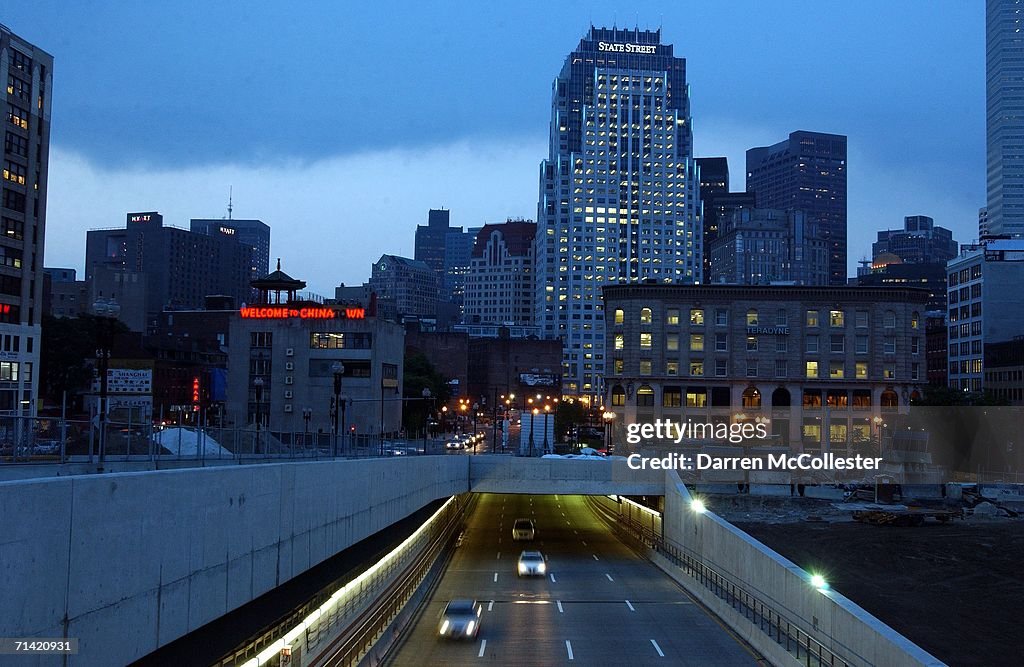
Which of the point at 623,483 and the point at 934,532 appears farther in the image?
the point at 934,532

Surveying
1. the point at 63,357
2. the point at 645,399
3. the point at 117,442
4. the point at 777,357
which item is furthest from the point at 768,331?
the point at 117,442

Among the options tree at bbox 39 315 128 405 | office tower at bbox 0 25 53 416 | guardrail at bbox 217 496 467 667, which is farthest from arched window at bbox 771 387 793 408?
office tower at bbox 0 25 53 416

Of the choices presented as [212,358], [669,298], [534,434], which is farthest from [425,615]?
[212,358]

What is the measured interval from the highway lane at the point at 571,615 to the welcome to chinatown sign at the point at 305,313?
132ft

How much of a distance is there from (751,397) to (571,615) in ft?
225

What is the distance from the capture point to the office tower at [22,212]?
98625mm

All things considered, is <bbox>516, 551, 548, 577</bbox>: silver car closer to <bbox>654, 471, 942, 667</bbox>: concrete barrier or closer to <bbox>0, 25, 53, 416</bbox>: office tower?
<bbox>654, 471, 942, 667</bbox>: concrete barrier

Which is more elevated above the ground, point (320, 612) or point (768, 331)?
point (768, 331)

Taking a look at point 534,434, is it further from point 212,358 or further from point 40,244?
point 212,358

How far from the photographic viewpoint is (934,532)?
7800 cm

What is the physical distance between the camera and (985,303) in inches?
5674

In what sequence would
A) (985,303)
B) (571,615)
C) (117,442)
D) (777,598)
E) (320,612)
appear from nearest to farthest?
1. (117,442)
2. (320,612)
3. (777,598)
4. (571,615)
5. (985,303)

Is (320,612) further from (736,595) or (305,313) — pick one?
(305,313)

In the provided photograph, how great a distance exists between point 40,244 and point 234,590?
3768 inches
